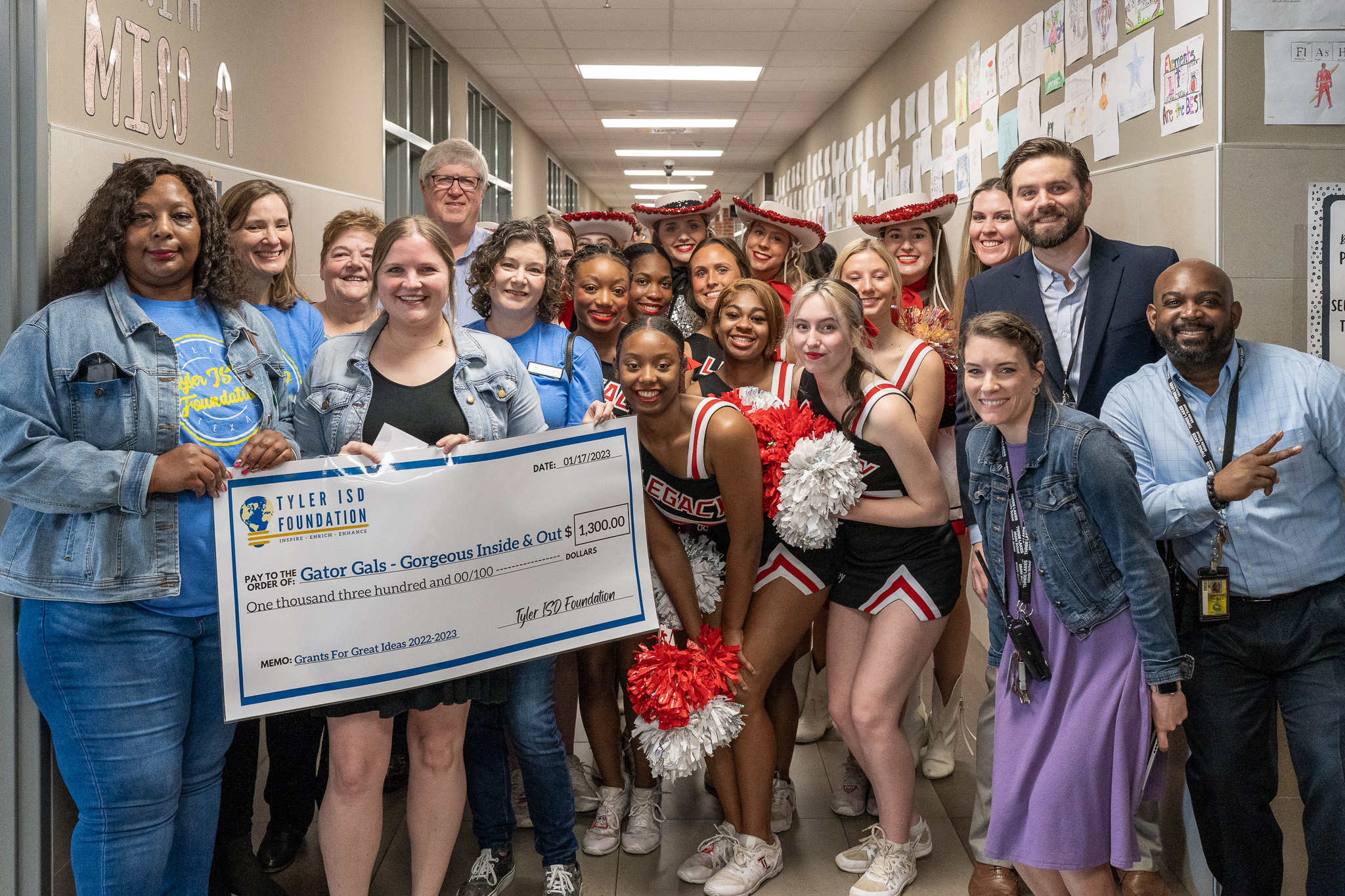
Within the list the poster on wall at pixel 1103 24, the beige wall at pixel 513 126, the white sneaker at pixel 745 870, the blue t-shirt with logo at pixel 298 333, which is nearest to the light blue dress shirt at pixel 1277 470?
the white sneaker at pixel 745 870

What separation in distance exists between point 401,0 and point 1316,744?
23.4 feet

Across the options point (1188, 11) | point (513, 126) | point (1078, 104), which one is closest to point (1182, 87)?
point (1188, 11)

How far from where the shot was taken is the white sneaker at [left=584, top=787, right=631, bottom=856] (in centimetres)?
287

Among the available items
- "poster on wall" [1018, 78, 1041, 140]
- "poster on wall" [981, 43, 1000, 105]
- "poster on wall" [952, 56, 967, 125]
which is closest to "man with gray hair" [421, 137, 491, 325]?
"poster on wall" [1018, 78, 1041, 140]

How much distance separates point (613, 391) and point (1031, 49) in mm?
3309

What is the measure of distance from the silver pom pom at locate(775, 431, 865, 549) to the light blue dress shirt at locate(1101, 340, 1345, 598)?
71 centimetres

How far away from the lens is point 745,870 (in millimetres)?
2635

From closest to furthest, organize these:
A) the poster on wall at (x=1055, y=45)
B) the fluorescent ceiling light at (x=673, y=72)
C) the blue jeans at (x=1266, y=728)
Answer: the blue jeans at (x=1266, y=728) → the poster on wall at (x=1055, y=45) → the fluorescent ceiling light at (x=673, y=72)

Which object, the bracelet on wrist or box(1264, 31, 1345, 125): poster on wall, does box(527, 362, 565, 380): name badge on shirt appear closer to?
the bracelet on wrist

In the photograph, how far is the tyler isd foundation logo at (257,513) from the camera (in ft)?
6.74

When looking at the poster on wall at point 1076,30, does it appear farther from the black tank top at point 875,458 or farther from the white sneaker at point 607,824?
the white sneaker at point 607,824

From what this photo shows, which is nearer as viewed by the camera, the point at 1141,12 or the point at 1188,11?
the point at 1188,11

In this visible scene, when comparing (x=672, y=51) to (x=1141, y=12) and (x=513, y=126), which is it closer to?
(x=513, y=126)

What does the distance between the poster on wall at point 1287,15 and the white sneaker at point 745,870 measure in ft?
8.91
